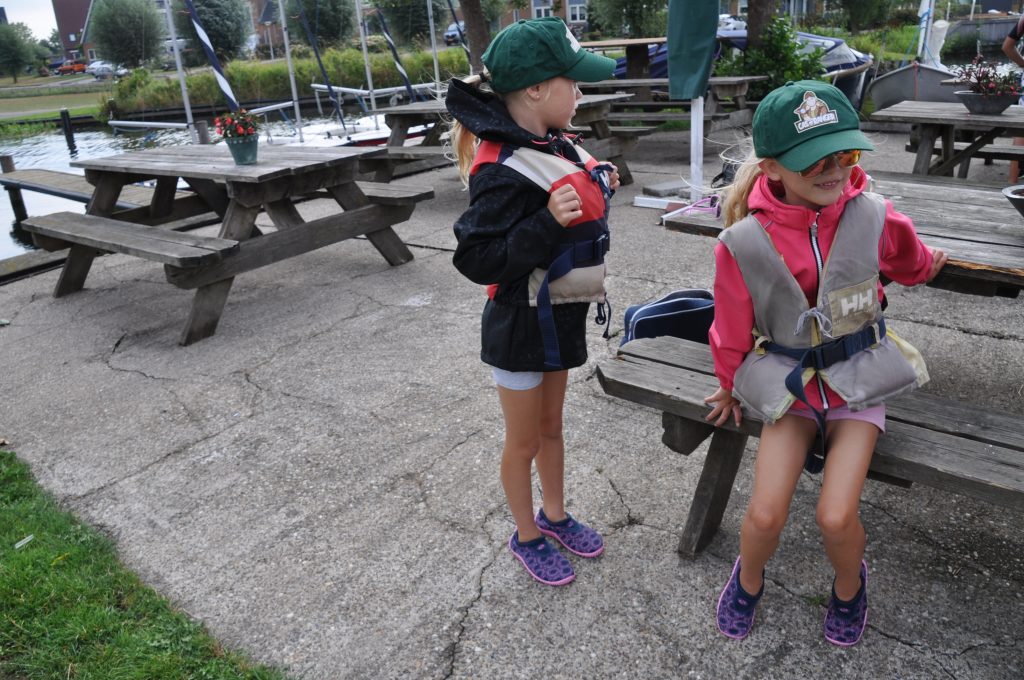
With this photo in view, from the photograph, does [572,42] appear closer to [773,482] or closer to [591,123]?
[773,482]

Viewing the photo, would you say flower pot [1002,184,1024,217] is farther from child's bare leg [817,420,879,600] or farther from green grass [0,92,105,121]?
green grass [0,92,105,121]

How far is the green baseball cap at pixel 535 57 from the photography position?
2002 mm

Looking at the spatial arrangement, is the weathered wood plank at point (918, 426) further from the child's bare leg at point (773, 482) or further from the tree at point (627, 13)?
the tree at point (627, 13)

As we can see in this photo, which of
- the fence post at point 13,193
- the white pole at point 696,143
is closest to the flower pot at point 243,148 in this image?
the white pole at point 696,143

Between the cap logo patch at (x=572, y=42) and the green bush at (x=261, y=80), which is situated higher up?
the cap logo patch at (x=572, y=42)

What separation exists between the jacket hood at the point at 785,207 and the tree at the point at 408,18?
75.4 ft

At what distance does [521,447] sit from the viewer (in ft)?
7.77

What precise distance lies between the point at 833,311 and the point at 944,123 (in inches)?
146

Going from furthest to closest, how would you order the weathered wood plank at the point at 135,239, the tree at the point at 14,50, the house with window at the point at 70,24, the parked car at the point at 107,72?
the house with window at the point at 70,24, the tree at the point at 14,50, the parked car at the point at 107,72, the weathered wood plank at the point at 135,239

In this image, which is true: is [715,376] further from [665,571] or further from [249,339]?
[249,339]

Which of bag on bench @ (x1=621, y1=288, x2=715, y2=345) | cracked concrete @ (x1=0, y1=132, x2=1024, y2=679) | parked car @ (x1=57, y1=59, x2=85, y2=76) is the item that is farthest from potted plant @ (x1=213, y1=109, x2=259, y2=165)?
parked car @ (x1=57, y1=59, x2=85, y2=76)

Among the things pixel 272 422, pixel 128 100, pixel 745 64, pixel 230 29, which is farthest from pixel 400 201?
pixel 128 100

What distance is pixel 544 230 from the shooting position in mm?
2055

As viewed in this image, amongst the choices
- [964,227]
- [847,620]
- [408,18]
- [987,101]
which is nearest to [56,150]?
[408,18]
